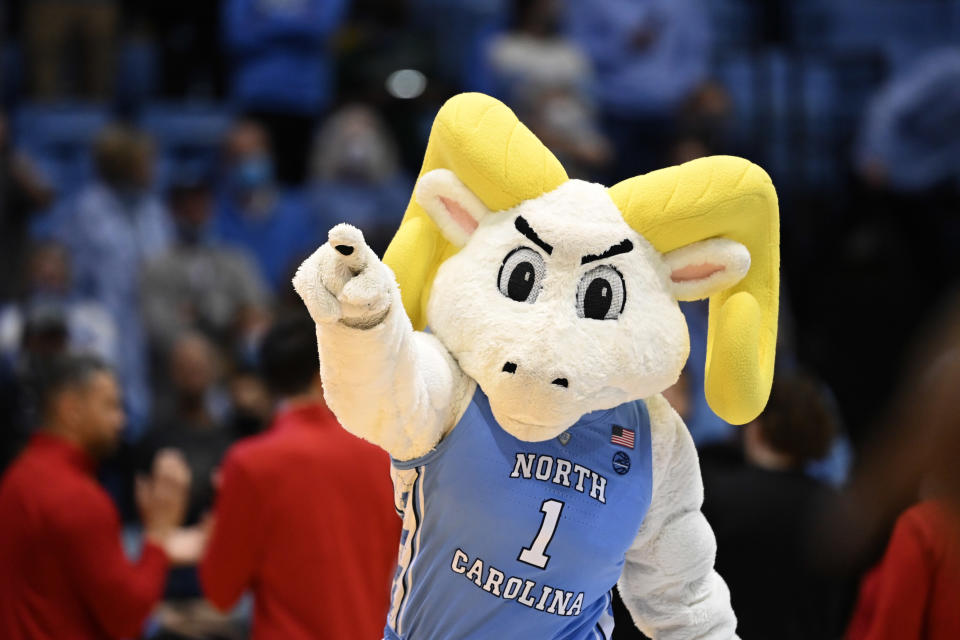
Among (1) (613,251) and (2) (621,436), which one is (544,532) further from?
(1) (613,251)

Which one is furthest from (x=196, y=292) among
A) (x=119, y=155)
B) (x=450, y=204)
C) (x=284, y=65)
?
(x=450, y=204)

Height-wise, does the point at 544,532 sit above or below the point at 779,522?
above

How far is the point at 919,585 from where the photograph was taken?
2723mm

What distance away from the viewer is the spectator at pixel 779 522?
10.8ft

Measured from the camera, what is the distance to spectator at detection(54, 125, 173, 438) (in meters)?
5.72

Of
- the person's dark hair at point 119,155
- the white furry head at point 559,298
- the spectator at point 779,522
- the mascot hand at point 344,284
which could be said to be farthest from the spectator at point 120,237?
the mascot hand at point 344,284

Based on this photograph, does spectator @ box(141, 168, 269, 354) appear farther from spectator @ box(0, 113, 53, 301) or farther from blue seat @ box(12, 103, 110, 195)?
blue seat @ box(12, 103, 110, 195)

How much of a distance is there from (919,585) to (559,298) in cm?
109

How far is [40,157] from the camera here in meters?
6.68

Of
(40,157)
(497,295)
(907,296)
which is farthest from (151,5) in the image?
(497,295)

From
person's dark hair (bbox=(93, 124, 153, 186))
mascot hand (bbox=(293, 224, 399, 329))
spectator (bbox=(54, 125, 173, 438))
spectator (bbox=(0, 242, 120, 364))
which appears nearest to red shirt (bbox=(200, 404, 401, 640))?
mascot hand (bbox=(293, 224, 399, 329))

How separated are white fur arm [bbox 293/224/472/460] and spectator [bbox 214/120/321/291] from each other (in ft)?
13.4

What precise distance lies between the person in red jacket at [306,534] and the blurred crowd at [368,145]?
189 centimetres

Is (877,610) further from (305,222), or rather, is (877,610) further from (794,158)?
(794,158)
